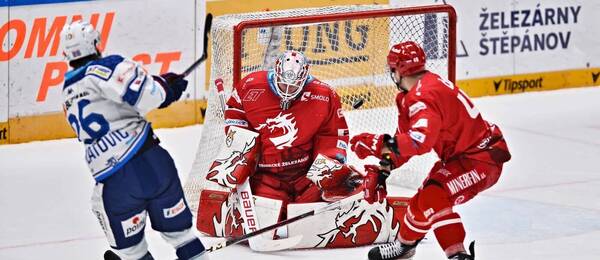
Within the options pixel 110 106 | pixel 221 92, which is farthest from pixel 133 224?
pixel 221 92

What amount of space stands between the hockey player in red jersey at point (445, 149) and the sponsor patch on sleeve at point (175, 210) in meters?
0.76

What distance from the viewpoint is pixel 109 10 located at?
9039mm

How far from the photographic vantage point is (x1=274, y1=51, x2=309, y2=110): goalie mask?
6.92 meters

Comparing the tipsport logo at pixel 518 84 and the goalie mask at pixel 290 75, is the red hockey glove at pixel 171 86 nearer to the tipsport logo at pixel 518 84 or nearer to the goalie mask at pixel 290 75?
the goalie mask at pixel 290 75

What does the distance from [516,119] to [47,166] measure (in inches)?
122

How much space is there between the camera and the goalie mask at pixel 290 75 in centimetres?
692

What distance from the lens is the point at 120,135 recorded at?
5.69 m

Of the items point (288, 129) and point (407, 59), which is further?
point (288, 129)

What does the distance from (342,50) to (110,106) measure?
2966 millimetres

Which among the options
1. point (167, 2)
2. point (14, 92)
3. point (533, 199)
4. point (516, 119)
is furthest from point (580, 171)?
point (14, 92)

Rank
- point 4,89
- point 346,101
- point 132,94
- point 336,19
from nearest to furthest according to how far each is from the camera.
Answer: point 132,94, point 336,19, point 346,101, point 4,89

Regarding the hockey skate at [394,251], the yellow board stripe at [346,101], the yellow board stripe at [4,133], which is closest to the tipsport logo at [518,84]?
the yellow board stripe at [346,101]

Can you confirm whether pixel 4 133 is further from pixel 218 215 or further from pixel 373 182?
pixel 373 182

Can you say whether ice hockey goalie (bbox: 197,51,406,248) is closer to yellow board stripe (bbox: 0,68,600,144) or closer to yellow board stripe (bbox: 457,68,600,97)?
yellow board stripe (bbox: 0,68,600,144)
